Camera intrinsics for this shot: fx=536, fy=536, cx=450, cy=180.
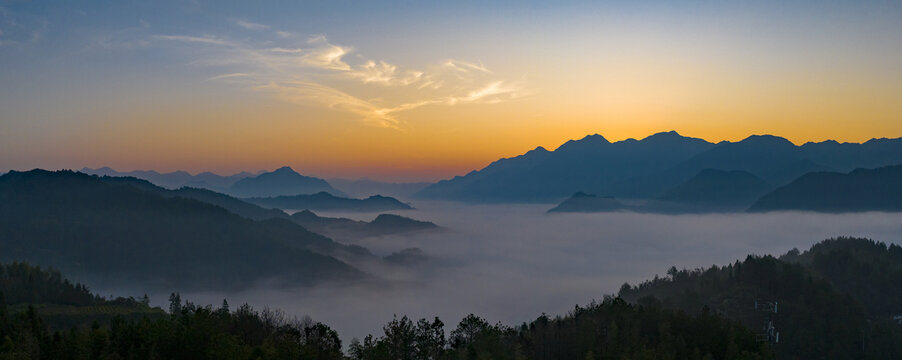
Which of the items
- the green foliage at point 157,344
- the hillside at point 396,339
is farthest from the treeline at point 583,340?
the green foliage at point 157,344

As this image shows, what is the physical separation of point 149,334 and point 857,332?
230 metres

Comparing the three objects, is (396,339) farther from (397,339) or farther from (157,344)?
(157,344)

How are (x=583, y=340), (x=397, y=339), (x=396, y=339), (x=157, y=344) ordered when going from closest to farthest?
1. (x=157, y=344)
2. (x=396, y=339)
3. (x=397, y=339)
4. (x=583, y=340)

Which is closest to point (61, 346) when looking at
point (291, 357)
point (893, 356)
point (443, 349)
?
point (291, 357)

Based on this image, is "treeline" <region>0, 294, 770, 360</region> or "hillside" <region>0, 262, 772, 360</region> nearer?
"treeline" <region>0, 294, 770, 360</region>

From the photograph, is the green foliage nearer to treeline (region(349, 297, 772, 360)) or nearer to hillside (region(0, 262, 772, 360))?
hillside (region(0, 262, 772, 360))

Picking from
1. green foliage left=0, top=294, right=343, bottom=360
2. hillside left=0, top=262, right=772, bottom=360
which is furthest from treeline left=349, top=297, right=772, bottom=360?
green foliage left=0, top=294, right=343, bottom=360

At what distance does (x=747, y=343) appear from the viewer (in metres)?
134

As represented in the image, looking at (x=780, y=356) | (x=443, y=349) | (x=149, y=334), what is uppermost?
(x=149, y=334)

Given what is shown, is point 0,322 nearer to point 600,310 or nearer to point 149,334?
point 149,334

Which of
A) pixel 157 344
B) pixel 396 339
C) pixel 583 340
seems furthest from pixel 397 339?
pixel 157 344

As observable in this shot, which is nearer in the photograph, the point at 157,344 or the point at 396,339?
the point at 157,344

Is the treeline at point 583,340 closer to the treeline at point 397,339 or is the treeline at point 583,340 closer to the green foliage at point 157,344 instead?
the treeline at point 397,339

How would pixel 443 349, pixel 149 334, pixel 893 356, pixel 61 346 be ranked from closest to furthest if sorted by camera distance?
pixel 61 346
pixel 149 334
pixel 443 349
pixel 893 356
